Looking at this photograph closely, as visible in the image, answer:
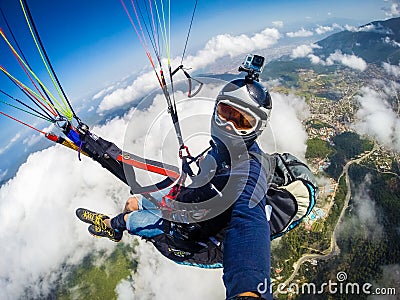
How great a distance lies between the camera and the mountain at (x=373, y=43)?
144 metres

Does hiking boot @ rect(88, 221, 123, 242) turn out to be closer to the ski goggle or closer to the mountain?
the ski goggle

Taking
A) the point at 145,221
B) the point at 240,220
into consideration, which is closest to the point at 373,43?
the point at 145,221

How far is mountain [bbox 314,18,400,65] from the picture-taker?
144 meters

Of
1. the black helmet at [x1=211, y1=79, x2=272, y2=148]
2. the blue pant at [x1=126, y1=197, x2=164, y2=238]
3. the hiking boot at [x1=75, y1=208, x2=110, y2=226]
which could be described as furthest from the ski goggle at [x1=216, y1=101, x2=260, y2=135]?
the hiking boot at [x1=75, y1=208, x2=110, y2=226]

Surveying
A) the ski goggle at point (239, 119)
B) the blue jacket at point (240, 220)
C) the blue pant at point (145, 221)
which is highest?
the ski goggle at point (239, 119)

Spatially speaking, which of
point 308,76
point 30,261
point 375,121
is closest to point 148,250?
point 375,121

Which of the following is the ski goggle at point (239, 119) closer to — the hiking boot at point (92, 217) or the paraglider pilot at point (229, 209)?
the paraglider pilot at point (229, 209)

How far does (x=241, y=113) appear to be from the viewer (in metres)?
2.77

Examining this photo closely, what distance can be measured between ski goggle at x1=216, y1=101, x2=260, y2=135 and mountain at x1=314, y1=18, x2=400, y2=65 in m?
167

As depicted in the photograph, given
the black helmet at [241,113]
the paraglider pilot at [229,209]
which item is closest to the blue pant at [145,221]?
the paraglider pilot at [229,209]

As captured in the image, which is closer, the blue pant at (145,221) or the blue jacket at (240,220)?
the blue jacket at (240,220)

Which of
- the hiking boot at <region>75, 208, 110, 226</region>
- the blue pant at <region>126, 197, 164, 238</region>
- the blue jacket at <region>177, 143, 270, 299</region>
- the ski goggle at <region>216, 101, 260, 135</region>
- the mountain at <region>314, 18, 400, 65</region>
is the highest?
the mountain at <region>314, 18, 400, 65</region>

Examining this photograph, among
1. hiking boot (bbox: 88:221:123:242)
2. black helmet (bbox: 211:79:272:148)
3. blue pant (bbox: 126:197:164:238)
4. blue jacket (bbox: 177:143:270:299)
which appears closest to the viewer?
blue jacket (bbox: 177:143:270:299)

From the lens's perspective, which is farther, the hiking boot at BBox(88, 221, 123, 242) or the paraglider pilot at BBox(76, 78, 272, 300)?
the hiking boot at BBox(88, 221, 123, 242)
